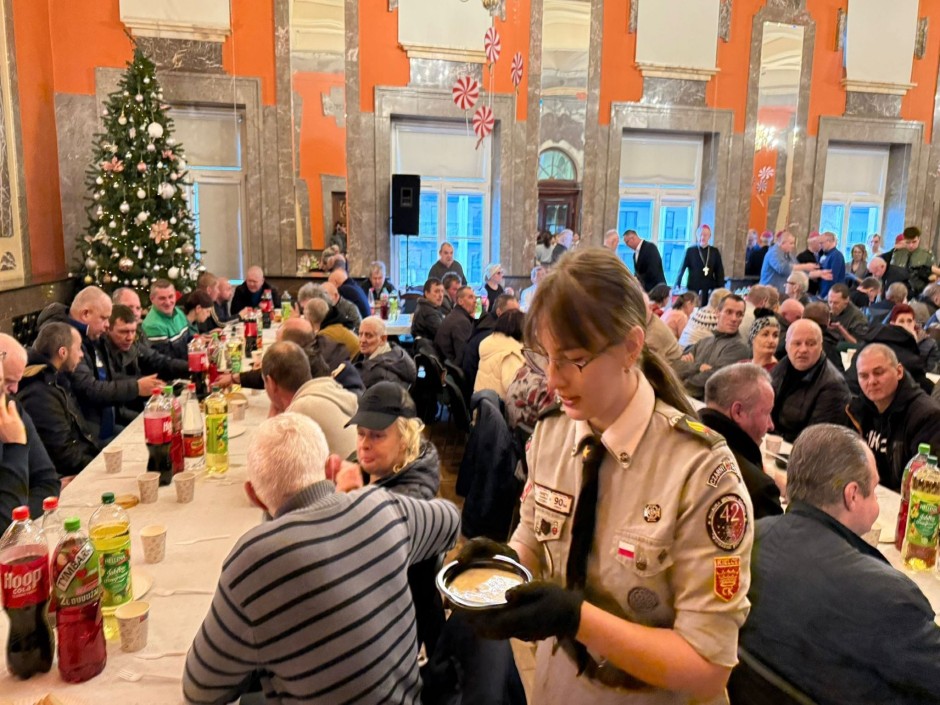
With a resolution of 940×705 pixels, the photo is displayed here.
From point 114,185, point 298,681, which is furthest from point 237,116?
point 298,681

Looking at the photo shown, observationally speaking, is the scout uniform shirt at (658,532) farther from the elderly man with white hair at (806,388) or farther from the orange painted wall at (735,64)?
the orange painted wall at (735,64)

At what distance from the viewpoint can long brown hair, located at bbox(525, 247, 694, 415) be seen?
1.05 m

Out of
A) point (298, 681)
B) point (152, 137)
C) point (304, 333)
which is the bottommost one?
point (298, 681)

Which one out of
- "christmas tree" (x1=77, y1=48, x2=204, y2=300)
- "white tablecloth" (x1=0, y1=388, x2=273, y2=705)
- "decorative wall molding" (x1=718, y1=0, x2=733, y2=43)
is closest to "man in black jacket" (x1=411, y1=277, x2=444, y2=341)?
"white tablecloth" (x1=0, y1=388, x2=273, y2=705)

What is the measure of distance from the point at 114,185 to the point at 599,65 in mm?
7104

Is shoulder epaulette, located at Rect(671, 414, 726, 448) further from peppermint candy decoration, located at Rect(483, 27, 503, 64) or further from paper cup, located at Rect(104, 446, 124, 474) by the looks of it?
peppermint candy decoration, located at Rect(483, 27, 503, 64)

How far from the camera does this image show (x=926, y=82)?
1206cm

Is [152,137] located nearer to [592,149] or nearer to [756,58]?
[592,149]

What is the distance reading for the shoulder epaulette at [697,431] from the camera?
106 cm

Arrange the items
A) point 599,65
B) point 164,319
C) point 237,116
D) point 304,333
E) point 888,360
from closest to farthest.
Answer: point 888,360, point 304,333, point 164,319, point 237,116, point 599,65

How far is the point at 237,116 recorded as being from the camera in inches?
379

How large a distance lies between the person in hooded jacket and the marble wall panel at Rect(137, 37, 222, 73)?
275 inches

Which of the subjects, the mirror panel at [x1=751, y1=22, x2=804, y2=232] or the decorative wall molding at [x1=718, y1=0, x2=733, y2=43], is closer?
the decorative wall molding at [x1=718, y1=0, x2=733, y2=43]

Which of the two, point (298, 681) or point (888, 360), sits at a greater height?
point (888, 360)
